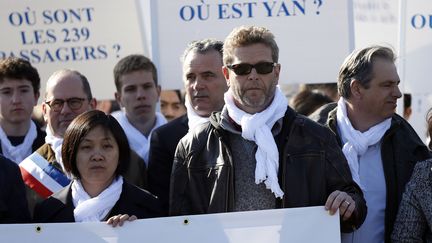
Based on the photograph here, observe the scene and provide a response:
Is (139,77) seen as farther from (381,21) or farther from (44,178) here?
(381,21)

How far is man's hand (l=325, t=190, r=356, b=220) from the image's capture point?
15.3ft

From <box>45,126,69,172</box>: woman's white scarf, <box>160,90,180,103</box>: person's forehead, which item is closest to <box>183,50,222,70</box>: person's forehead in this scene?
<box>45,126,69,172</box>: woman's white scarf

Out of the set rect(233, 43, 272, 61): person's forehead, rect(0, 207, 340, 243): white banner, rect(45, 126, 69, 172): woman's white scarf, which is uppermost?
rect(233, 43, 272, 61): person's forehead

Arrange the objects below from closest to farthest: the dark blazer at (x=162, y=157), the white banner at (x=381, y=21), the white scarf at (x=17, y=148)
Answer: the dark blazer at (x=162, y=157), the white scarf at (x=17, y=148), the white banner at (x=381, y=21)

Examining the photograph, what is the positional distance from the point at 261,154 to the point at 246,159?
0.33 ft

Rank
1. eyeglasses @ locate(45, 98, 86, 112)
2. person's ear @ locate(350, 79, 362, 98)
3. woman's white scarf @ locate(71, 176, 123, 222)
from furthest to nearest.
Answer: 1. eyeglasses @ locate(45, 98, 86, 112)
2. person's ear @ locate(350, 79, 362, 98)
3. woman's white scarf @ locate(71, 176, 123, 222)

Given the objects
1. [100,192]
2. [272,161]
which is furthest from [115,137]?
Answer: [272,161]

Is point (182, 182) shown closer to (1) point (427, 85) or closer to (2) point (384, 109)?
(2) point (384, 109)

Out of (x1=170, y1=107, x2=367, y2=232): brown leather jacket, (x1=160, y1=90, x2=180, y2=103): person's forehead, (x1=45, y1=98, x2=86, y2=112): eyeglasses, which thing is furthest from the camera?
(x1=160, y1=90, x2=180, y2=103): person's forehead

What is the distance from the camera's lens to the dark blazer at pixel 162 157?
5676 mm

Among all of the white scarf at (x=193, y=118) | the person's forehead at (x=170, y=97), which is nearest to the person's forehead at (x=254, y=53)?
the white scarf at (x=193, y=118)

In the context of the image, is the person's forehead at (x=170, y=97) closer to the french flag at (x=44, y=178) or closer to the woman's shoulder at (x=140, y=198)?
the french flag at (x=44, y=178)

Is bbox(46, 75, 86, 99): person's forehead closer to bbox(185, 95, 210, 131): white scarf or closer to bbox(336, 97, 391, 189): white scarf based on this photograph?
bbox(185, 95, 210, 131): white scarf

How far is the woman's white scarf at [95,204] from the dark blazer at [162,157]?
49 centimetres
